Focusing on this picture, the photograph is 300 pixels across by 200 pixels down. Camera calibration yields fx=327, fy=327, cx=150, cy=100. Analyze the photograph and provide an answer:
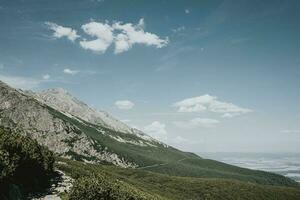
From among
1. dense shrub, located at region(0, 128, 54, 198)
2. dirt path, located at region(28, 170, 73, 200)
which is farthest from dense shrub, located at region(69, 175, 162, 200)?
dense shrub, located at region(0, 128, 54, 198)

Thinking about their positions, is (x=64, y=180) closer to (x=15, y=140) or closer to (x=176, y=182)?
(x=15, y=140)

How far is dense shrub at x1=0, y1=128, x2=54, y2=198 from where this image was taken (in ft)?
138

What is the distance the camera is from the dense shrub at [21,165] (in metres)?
42.1

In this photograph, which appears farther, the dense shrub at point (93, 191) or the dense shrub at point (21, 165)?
the dense shrub at point (93, 191)

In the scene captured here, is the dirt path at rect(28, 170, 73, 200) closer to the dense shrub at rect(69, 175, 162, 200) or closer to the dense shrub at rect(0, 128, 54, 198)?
the dense shrub at rect(0, 128, 54, 198)

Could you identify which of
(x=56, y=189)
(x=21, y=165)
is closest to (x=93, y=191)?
(x=56, y=189)

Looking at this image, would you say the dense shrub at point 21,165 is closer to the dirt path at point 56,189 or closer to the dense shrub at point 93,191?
the dirt path at point 56,189

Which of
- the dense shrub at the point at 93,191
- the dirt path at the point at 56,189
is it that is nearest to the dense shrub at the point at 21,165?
the dirt path at the point at 56,189

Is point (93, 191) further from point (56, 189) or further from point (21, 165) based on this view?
point (21, 165)

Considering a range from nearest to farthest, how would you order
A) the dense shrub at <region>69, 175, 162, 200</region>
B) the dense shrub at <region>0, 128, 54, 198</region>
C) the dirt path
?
the dense shrub at <region>0, 128, 54, 198</region> < the dense shrub at <region>69, 175, 162, 200</region> < the dirt path

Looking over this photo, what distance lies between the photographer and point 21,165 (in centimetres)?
4984

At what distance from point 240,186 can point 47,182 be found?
139239mm

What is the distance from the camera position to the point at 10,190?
4250 centimetres

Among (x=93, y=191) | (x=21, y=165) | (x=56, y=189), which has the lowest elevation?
(x=56, y=189)
